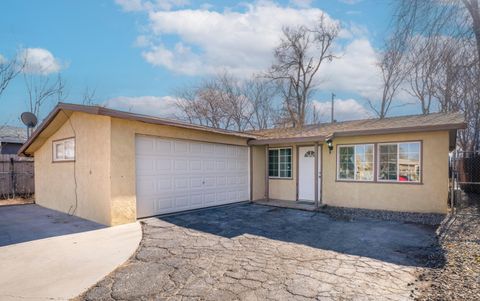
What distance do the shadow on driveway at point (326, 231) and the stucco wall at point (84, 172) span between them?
71.4 inches

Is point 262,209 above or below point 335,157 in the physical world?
below

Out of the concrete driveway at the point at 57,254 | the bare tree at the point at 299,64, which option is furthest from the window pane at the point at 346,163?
the bare tree at the point at 299,64

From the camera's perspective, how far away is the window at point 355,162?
30.0 feet

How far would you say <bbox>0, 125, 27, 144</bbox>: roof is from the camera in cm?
1637

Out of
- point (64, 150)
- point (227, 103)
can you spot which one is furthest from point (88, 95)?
point (64, 150)

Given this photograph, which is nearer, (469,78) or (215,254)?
(215,254)

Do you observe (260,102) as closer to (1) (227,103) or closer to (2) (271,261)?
(1) (227,103)

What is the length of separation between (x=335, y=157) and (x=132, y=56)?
1226 cm

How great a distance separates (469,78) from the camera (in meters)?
7.16

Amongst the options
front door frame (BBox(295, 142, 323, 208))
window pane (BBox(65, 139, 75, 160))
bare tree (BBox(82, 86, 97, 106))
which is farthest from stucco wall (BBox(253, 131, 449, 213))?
bare tree (BBox(82, 86, 97, 106))

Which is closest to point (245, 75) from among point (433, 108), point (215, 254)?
point (433, 108)

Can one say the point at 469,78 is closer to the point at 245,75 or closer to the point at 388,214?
the point at 388,214

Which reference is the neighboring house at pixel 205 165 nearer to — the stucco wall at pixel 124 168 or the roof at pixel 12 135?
the stucco wall at pixel 124 168

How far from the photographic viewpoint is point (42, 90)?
17781 mm
